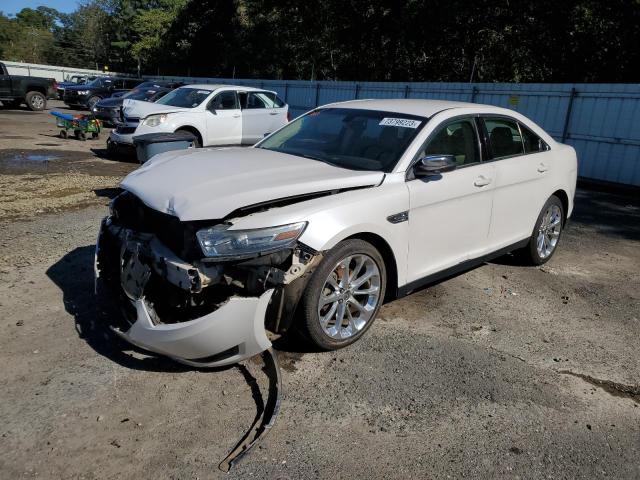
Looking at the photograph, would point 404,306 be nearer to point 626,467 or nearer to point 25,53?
point 626,467

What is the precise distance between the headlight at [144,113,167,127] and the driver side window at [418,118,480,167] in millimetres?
7954

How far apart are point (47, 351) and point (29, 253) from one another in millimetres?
2172

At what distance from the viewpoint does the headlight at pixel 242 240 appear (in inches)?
121

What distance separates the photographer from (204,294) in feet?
10.4

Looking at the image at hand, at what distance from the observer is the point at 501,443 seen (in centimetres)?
288


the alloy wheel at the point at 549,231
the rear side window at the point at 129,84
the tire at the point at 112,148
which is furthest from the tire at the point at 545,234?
the rear side window at the point at 129,84

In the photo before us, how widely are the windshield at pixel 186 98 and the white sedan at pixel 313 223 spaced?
750 cm

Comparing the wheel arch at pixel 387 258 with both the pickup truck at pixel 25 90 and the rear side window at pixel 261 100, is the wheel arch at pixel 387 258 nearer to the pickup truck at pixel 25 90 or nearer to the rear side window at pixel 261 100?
the rear side window at pixel 261 100

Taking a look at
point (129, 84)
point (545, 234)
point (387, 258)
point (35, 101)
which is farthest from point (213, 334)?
point (129, 84)

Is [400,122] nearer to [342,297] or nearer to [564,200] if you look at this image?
[342,297]

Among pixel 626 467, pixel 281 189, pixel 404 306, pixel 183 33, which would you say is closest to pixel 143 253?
pixel 281 189

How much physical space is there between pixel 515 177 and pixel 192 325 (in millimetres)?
3381

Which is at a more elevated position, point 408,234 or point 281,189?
point 281,189

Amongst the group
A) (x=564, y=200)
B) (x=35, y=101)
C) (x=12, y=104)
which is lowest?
(x=12, y=104)
